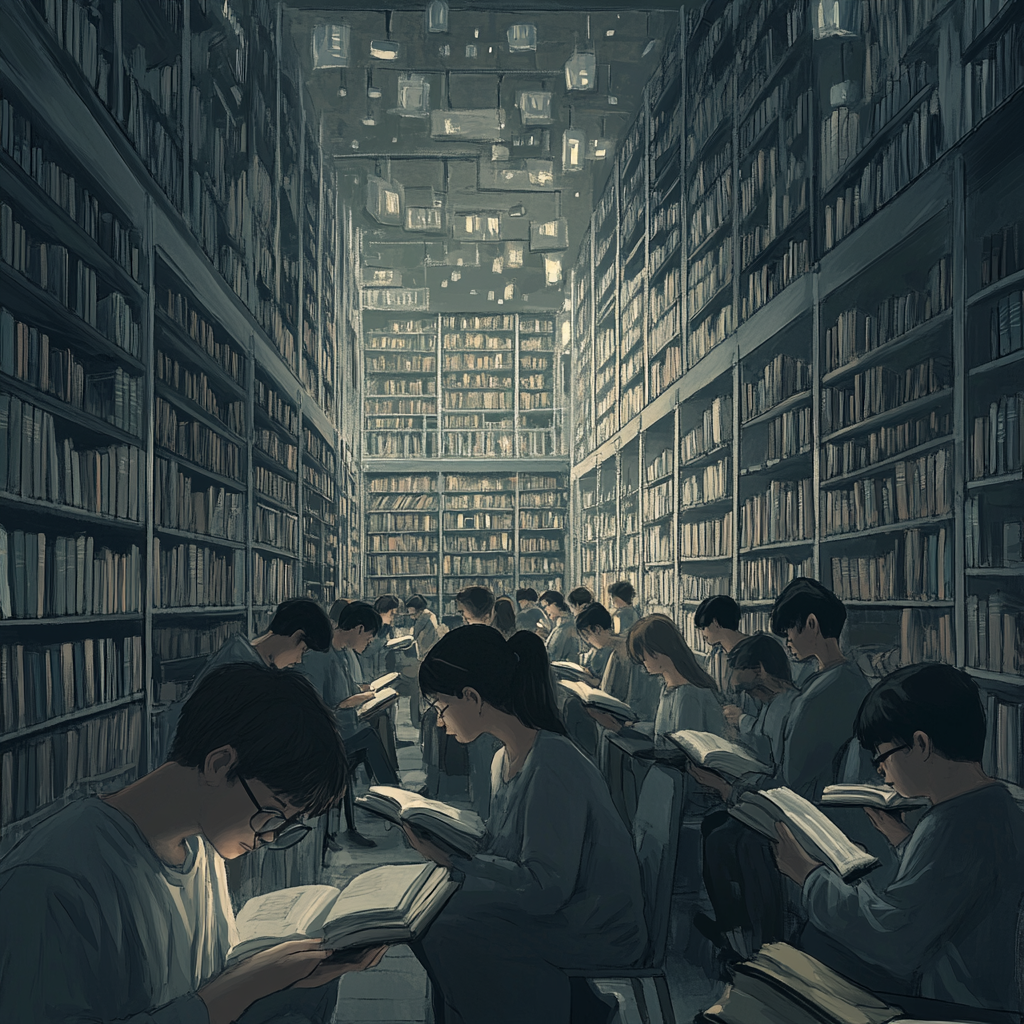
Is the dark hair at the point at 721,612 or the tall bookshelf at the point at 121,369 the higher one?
the tall bookshelf at the point at 121,369

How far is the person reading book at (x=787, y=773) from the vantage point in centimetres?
256

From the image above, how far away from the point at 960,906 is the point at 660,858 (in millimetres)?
707

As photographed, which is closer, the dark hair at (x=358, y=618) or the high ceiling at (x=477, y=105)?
the dark hair at (x=358, y=618)

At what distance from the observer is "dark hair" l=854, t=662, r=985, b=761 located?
1.65m

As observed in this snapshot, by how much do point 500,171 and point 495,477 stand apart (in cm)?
622

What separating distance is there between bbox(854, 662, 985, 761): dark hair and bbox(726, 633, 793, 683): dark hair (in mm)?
2028

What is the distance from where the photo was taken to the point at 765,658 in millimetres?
3764

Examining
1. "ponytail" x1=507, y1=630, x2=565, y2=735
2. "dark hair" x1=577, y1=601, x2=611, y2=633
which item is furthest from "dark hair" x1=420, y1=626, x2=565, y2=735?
"dark hair" x1=577, y1=601, x2=611, y2=633

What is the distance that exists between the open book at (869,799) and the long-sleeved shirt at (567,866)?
0.42 meters

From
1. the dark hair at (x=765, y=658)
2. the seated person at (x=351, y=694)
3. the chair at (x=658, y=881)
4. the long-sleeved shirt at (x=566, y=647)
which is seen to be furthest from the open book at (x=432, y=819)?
the long-sleeved shirt at (x=566, y=647)

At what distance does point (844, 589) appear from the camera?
480cm

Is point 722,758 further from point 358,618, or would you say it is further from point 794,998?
point 358,618

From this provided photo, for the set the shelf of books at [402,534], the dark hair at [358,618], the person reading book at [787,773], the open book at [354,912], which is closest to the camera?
the open book at [354,912]

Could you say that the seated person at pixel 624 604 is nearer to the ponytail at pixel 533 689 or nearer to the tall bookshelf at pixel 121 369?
the tall bookshelf at pixel 121 369
